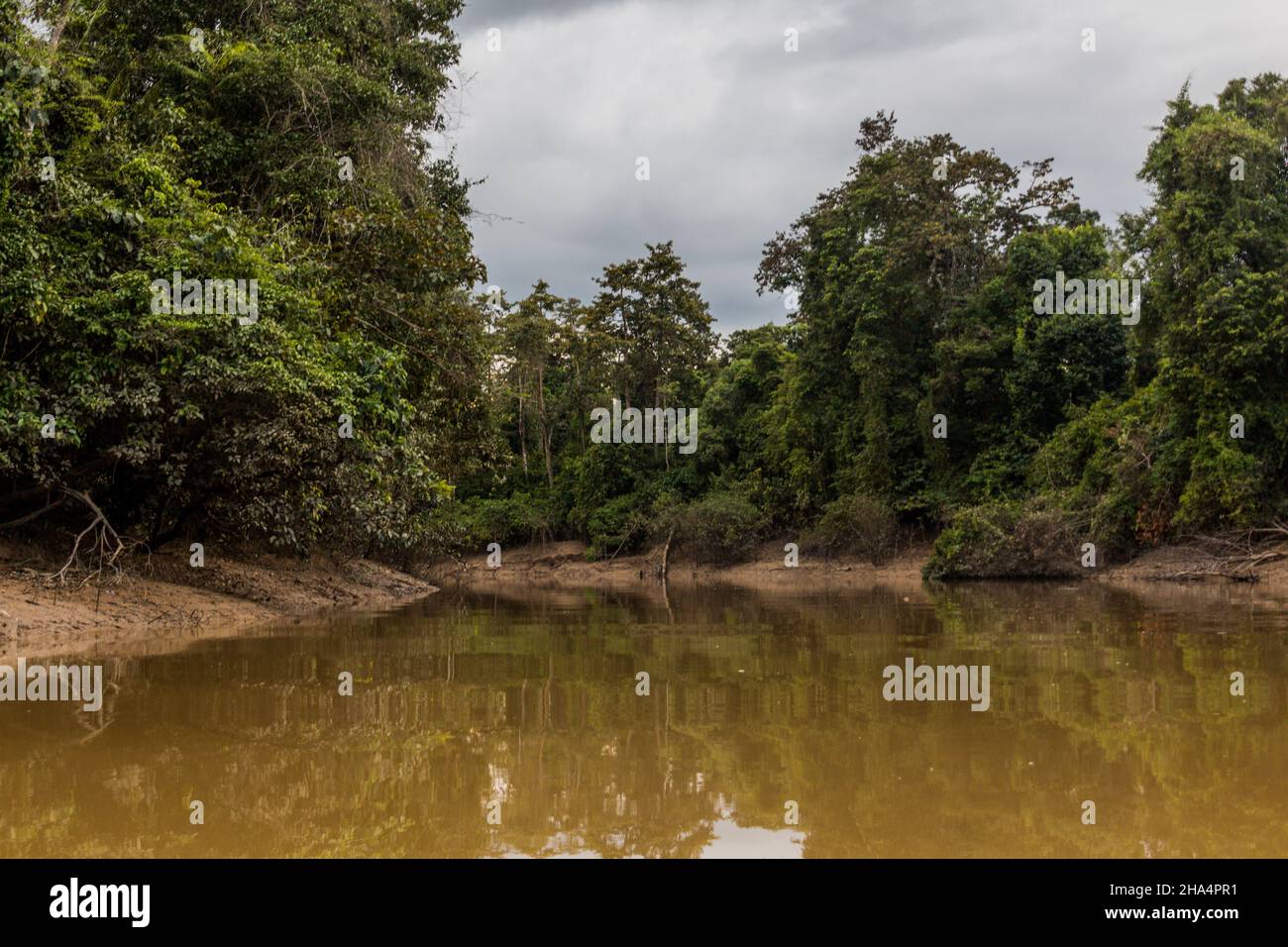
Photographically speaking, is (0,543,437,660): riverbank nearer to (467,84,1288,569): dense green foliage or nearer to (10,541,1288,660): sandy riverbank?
(10,541,1288,660): sandy riverbank

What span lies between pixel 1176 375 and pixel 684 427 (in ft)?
75.5

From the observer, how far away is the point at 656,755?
15.6ft

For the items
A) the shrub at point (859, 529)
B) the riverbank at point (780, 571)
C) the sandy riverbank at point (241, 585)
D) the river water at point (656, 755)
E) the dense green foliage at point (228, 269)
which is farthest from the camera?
the shrub at point (859, 529)

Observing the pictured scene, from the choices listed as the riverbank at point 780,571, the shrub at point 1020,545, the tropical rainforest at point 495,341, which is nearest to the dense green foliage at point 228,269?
the tropical rainforest at point 495,341

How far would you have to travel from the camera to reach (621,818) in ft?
12.2

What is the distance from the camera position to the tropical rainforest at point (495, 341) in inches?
439

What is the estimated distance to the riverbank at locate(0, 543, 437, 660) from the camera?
9797mm

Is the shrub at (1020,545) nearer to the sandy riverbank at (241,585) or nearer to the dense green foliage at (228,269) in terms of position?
the sandy riverbank at (241,585)

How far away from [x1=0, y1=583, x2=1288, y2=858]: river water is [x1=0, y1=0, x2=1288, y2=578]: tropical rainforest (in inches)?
154

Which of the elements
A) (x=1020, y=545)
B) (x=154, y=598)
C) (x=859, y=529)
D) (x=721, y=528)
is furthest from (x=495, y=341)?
(x=721, y=528)

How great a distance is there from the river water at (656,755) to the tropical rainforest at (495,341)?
390cm

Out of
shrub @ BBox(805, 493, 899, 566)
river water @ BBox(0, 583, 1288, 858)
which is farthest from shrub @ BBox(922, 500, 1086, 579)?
river water @ BBox(0, 583, 1288, 858)

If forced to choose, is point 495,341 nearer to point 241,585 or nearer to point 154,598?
point 241,585

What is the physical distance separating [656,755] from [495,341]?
1543 cm
